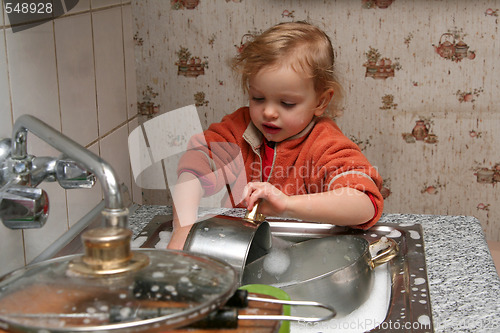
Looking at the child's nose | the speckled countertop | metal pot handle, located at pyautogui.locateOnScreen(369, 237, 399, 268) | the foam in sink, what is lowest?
the foam in sink

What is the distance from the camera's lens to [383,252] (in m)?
0.88

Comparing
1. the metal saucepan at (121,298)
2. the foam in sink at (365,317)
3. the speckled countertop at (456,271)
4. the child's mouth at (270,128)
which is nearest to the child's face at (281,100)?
the child's mouth at (270,128)

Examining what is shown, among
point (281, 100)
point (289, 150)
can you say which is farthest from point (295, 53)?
point (289, 150)

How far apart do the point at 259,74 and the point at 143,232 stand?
0.38 metres

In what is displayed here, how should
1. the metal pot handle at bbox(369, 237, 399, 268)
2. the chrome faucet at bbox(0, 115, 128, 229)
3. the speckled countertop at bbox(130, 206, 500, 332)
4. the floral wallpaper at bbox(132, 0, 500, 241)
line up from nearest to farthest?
the chrome faucet at bbox(0, 115, 128, 229), the speckled countertop at bbox(130, 206, 500, 332), the metal pot handle at bbox(369, 237, 399, 268), the floral wallpaper at bbox(132, 0, 500, 241)

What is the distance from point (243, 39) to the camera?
167 centimetres

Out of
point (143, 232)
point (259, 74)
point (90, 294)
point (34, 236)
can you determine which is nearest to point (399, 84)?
point (259, 74)

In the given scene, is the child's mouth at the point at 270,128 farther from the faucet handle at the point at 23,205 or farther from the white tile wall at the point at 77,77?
the faucet handle at the point at 23,205

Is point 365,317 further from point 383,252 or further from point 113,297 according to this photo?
point 113,297

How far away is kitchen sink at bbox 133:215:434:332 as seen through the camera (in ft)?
2.33

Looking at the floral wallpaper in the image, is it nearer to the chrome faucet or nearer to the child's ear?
the child's ear

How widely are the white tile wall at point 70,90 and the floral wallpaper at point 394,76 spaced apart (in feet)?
1.03

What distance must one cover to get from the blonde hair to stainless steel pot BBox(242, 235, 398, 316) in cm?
39

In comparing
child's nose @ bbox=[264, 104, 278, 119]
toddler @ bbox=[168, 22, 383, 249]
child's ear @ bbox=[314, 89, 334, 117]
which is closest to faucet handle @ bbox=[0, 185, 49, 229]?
toddler @ bbox=[168, 22, 383, 249]
